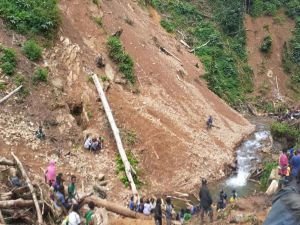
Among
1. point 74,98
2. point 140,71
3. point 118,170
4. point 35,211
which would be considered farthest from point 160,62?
point 35,211

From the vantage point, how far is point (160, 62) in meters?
29.5

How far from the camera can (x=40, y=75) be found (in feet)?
70.9

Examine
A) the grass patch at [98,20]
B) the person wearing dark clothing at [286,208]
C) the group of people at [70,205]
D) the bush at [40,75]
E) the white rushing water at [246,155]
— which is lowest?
the white rushing water at [246,155]

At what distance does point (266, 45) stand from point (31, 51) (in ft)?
102

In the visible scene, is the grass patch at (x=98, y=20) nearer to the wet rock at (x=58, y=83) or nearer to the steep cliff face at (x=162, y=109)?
the steep cliff face at (x=162, y=109)

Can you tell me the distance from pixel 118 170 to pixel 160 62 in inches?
429

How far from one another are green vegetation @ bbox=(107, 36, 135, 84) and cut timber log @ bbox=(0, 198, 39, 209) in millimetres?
15658

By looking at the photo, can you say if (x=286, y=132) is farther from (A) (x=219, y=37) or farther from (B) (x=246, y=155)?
(A) (x=219, y=37)

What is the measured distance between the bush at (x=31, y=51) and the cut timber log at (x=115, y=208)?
1041cm

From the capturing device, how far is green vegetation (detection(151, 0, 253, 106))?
133 ft

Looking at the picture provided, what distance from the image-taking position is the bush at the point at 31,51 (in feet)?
73.2

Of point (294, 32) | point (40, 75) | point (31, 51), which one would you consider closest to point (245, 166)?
point (40, 75)

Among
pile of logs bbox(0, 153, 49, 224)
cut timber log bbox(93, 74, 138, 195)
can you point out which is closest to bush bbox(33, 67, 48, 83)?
cut timber log bbox(93, 74, 138, 195)

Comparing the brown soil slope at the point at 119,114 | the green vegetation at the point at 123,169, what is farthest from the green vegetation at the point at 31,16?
the green vegetation at the point at 123,169
